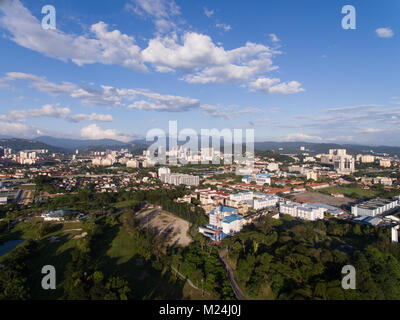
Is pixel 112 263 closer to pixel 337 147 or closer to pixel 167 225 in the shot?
pixel 167 225

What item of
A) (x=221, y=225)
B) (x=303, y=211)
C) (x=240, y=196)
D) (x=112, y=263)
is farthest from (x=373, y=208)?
(x=112, y=263)

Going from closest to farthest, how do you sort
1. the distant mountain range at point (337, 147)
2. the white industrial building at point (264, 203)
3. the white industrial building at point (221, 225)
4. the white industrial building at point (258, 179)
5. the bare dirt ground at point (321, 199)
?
the white industrial building at point (221, 225), the white industrial building at point (264, 203), the bare dirt ground at point (321, 199), the white industrial building at point (258, 179), the distant mountain range at point (337, 147)

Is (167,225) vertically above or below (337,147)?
below

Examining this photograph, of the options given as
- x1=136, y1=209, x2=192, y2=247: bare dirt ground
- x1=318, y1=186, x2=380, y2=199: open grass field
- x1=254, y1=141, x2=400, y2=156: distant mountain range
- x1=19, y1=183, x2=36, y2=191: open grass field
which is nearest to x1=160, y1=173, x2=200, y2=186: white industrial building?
x1=136, y1=209, x2=192, y2=247: bare dirt ground

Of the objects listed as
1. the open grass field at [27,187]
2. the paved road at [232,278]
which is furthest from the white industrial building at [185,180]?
the paved road at [232,278]

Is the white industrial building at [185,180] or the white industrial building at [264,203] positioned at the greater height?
the white industrial building at [185,180]

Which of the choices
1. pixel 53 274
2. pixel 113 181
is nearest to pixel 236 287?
pixel 53 274

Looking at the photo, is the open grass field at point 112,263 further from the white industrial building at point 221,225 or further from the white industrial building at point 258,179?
the white industrial building at point 258,179
